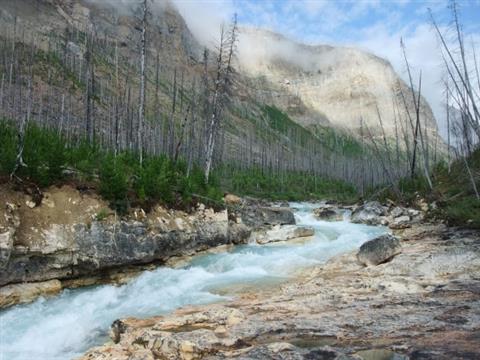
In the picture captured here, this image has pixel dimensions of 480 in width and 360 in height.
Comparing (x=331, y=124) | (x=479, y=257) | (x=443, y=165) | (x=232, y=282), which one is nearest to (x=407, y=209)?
(x=443, y=165)

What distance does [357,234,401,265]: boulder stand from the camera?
12164 millimetres

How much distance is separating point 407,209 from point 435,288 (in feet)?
54.0

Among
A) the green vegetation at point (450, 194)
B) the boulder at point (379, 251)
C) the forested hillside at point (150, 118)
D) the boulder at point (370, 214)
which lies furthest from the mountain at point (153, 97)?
the boulder at point (379, 251)

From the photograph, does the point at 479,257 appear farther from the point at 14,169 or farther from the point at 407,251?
the point at 14,169

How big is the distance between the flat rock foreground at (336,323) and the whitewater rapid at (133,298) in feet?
3.54

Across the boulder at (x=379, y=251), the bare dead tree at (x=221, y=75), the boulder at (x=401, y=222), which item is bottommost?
the boulder at (x=379, y=251)

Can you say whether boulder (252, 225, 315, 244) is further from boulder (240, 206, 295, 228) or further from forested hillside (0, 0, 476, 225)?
forested hillside (0, 0, 476, 225)

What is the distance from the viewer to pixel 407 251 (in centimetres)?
1255

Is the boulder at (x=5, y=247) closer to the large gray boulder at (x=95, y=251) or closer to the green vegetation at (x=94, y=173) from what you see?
the large gray boulder at (x=95, y=251)

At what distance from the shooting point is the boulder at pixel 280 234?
17984 millimetres

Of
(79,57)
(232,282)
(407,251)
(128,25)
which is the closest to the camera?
(232,282)

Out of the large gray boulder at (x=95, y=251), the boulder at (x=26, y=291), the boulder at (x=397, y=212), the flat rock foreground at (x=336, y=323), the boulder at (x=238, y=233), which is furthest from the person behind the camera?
the boulder at (x=397, y=212)

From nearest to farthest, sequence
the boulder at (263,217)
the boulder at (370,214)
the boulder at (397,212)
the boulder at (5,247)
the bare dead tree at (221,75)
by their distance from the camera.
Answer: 1. the boulder at (5,247)
2. the boulder at (263,217)
3. the bare dead tree at (221,75)
4. the boulder at (397,212)
5. the boulder at (370,214)

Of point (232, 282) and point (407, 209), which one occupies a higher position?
point (407, 209)
